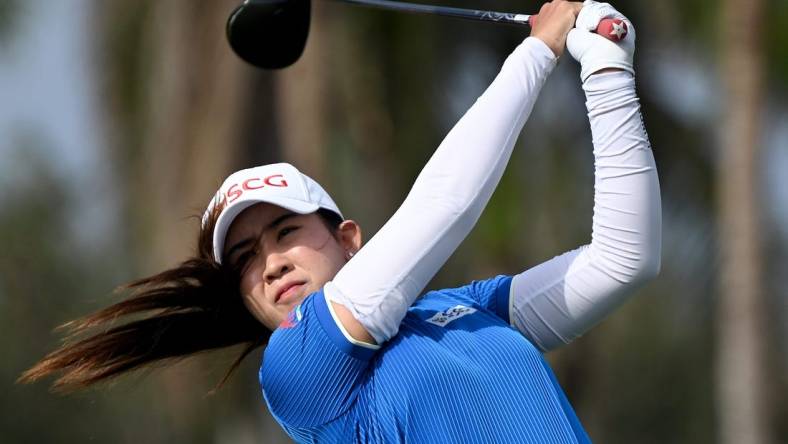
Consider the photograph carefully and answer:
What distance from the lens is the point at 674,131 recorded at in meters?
16.0

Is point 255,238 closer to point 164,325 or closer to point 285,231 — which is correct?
point 285,231

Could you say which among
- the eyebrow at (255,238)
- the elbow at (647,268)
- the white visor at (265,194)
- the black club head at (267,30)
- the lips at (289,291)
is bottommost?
the lips at (289,291)

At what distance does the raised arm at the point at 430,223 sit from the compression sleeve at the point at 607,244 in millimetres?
232

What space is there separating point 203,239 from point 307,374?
63cm

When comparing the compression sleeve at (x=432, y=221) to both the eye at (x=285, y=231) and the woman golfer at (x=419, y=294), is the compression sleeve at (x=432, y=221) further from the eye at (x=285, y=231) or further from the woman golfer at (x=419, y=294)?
the eye at (x=285, y=231)

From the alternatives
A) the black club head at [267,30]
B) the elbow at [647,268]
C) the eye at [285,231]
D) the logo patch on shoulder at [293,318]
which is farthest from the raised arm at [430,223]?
the black club head at [267,30]

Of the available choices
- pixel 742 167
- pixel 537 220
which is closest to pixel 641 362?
pixel 537 220

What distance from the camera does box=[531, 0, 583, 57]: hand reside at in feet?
11.6

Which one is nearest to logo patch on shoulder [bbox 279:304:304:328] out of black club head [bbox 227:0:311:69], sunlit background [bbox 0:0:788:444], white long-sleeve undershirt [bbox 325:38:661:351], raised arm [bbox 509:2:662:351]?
white long-sleeve undershirt [bbox 325:38:661:351]

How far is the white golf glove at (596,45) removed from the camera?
3.44 meters

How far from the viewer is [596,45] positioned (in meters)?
3.46

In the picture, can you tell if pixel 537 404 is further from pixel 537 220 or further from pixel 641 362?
pixel 641 362

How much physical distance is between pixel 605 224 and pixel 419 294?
527 mm

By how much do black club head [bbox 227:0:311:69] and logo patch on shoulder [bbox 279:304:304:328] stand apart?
1.23 meters
